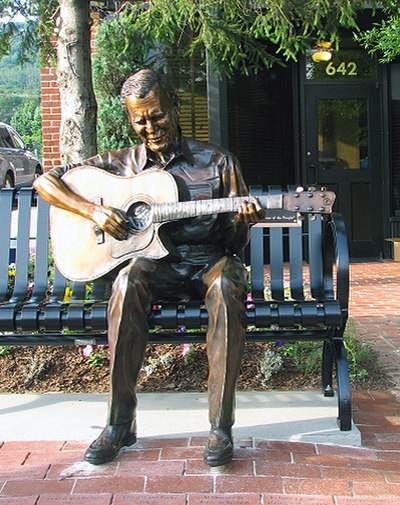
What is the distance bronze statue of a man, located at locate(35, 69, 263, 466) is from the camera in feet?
8.94

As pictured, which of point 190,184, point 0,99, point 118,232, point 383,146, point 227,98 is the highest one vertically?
point 0,99

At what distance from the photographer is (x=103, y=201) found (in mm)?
3109

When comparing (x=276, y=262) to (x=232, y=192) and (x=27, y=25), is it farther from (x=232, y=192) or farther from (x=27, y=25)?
(x=27, y=25)

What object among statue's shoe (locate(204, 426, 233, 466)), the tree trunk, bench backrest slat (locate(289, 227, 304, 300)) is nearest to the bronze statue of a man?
statue's shoe (locate(204, 426, 233, 466))

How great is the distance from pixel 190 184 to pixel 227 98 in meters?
5.28

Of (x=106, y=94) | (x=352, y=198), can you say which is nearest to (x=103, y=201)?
(x=106, y=94)

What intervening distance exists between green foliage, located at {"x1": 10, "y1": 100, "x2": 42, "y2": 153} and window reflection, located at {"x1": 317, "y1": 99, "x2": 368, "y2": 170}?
23.9 meters

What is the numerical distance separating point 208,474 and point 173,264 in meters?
0.95

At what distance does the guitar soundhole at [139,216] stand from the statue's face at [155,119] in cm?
31

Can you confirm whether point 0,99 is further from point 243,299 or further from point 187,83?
point 243,299

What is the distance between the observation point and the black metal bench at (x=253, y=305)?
2967 millimetres

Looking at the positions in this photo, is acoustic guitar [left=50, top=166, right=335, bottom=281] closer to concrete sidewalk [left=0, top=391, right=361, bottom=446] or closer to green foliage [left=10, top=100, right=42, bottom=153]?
concrete sidewalk [left=0, top=391, right=361, bottom=446]

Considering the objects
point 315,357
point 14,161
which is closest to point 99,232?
point 315,357

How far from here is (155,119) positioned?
121 inches
